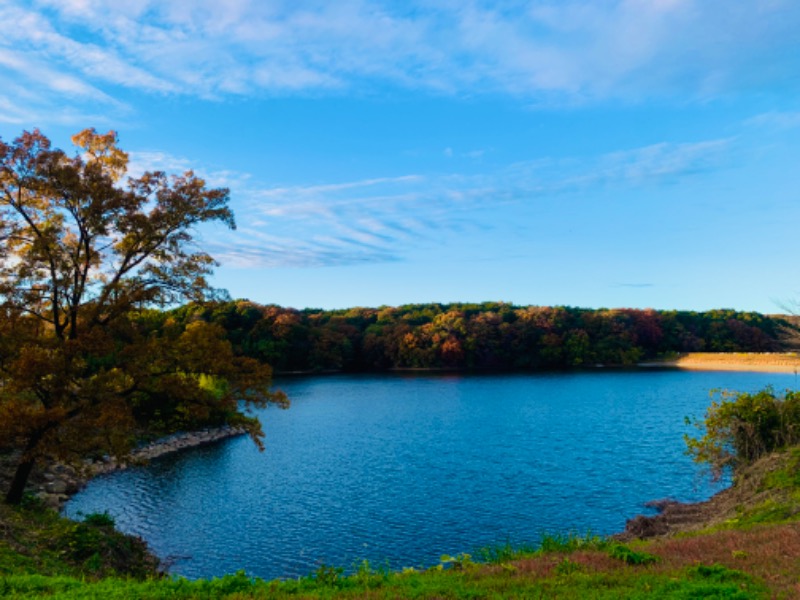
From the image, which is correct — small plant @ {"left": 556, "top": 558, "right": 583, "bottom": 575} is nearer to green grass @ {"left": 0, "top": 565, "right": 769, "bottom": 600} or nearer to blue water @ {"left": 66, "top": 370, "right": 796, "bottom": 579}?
green grass @ {"left": 0, "top": 565, "right": 769, "bottom": 600}

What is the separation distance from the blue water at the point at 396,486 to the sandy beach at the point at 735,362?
61.2 meters

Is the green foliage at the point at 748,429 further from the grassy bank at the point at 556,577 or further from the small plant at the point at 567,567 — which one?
the small plant at the point at 567,567

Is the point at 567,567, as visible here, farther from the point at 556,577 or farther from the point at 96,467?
the point at 96,467

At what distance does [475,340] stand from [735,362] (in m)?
51.9

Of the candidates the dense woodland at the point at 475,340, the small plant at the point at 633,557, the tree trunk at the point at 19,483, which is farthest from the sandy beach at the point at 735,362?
the tree trunk at the point at 19,483

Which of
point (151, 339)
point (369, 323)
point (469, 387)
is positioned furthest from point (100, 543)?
point (369, 323)

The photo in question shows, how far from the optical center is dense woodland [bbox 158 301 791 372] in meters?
117

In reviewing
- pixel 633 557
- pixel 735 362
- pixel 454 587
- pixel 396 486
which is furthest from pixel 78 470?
pixel 735 362

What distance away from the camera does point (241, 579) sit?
10.9 meters

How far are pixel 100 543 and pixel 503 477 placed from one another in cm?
1989

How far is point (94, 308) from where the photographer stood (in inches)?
838

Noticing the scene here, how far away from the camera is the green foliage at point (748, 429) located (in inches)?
940

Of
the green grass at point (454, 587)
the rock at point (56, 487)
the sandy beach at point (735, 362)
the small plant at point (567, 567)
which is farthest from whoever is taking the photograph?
the sandy beach at point (735, 362)

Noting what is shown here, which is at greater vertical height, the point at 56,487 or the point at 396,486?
the point at 56,487
